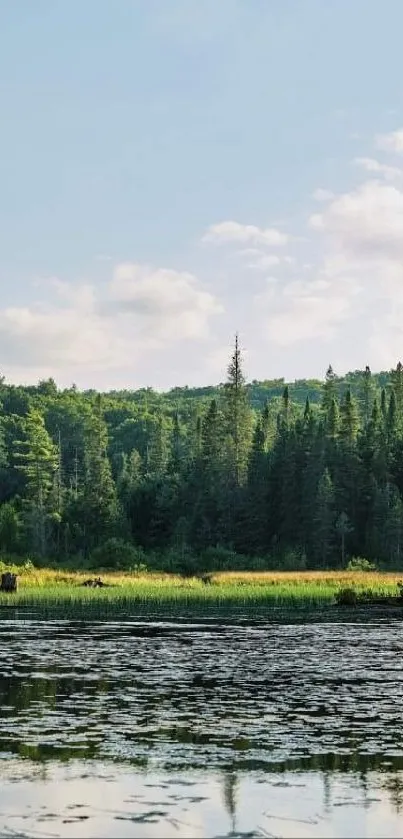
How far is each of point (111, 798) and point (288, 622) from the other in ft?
103

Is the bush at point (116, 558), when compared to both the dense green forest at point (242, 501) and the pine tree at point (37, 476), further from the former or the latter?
the pine tree at point (37, 476)

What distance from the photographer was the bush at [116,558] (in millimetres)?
88188

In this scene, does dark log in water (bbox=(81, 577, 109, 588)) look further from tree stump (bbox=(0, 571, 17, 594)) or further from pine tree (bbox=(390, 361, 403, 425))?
pine tree (bbox=(390, 361, 403, 425))

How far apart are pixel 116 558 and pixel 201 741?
73.1m

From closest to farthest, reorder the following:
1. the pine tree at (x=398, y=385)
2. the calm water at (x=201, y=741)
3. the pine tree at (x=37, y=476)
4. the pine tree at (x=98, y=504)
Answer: the calm water at (x=201, y=741), the pine tree at (x=37, y=476), the pine tree at (x=98, y=504), the pine tree at (x=398, y=385)

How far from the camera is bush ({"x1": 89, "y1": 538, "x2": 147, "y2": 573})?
289ft

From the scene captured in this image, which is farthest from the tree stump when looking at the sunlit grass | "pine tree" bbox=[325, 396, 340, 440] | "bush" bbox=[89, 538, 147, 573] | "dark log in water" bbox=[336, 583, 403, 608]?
"pine tree" bbox=[325, 396, 340, 440]

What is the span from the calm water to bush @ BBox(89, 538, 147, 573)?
5427 cm

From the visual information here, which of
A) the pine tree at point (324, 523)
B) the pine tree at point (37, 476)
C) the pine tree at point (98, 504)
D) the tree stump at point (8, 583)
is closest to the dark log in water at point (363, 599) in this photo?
the tree stump at point (8, 583)

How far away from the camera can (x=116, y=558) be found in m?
90.5

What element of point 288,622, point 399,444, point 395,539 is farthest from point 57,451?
point 288,622

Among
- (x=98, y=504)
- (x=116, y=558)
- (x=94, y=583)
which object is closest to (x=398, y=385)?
(x=98, y=504)

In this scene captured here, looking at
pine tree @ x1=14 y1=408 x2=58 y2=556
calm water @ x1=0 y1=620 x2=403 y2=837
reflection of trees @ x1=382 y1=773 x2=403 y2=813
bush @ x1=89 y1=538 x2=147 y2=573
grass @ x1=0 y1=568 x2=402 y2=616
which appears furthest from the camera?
pine tree @ x1=14 y1=408 x2=58 y2=556

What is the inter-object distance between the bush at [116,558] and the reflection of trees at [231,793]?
70.2 metres
